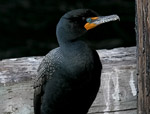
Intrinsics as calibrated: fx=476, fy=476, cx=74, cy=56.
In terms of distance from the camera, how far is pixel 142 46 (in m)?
2.99

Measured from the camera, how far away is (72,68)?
3.14 metres

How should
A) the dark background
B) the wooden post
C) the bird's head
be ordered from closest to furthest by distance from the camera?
the wooden post < the bird's head < the dark background

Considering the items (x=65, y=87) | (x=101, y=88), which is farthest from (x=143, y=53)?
(x=65, y=87)

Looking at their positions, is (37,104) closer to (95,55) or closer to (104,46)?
(95,55)

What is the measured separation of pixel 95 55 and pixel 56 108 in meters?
0.47

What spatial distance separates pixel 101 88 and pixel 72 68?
30 cm

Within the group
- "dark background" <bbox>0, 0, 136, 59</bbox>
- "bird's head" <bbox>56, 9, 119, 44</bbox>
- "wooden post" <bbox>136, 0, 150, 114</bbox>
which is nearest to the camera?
"wooden post" <bbox>136, 0, 150, 114</bbox>

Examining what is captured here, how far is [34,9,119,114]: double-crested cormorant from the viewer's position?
316 cm

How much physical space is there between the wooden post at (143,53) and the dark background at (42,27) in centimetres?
271

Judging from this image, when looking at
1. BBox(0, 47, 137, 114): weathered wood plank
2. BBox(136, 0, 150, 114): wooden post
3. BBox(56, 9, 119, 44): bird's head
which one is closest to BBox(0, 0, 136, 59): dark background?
BBox(0, 47, 137, 114): weathered wood plank

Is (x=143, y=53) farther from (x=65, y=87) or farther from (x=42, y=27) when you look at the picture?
(x=42, y=27)

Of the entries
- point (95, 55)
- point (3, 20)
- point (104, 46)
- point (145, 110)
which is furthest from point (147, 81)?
point (3, 20)

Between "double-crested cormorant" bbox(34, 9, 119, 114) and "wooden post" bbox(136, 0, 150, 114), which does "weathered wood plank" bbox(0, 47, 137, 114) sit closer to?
"double-crested cormorant" bbox(34, 9, 119, 114)

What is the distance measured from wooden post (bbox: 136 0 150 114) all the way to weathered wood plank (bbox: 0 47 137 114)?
20 cm
